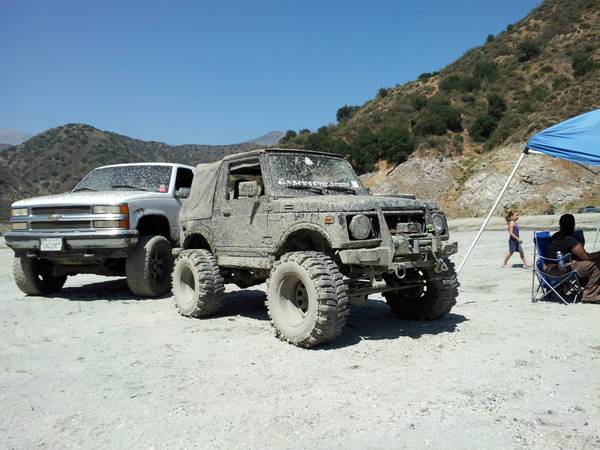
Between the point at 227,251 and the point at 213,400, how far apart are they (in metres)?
2.98

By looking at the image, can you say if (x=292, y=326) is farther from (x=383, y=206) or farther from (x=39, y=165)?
(x=39, y=165)

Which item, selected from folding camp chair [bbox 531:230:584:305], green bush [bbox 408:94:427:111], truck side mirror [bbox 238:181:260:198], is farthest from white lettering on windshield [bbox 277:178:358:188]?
green bush [bbox 408:94:427:111]

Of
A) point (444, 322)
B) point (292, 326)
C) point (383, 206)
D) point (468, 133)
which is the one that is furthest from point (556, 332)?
point (468, 133)

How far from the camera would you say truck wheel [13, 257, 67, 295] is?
8789mm

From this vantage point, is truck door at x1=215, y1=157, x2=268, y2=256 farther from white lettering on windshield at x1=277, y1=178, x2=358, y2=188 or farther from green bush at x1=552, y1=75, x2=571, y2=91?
green bush at x1=552, y1=75, x2=571, y2=91

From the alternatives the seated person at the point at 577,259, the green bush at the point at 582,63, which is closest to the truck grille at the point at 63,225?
the seated person at the point at 577,259

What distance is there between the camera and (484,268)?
11836mm

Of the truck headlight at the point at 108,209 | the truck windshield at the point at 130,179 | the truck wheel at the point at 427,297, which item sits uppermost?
the truck windshield at the point at 130,179

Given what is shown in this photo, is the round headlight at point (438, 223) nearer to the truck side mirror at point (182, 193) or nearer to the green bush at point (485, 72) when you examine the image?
the truck side mirror at point (182, 193)

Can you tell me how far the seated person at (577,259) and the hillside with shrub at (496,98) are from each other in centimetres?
3030

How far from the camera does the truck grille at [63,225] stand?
7904 mm

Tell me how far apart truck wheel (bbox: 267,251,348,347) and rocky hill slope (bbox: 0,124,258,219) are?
72.2 meters

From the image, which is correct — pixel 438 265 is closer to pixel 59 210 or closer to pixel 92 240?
pixel 92 240

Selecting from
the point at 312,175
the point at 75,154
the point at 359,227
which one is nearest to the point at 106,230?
the point at 312,175
